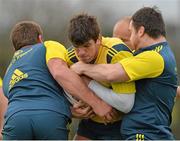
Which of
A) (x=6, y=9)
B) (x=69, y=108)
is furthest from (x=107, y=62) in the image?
(x=6, y=9)

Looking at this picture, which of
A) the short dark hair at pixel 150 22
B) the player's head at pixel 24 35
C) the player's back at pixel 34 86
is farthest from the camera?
the player's head at pixel 24 35

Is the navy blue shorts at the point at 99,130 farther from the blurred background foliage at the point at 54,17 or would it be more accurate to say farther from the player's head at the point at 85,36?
the blurred background foliage at the point at 54,17

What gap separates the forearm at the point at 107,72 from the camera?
6.02 metres

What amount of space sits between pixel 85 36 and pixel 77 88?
0.47 meters

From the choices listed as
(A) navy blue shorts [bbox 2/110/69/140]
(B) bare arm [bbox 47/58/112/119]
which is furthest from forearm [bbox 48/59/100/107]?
(A) navy blue shorts [bbox 2/110/69/140]

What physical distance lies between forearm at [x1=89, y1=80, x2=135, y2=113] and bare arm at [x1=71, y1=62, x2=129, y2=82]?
12cm

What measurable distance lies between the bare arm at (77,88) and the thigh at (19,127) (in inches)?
16.9

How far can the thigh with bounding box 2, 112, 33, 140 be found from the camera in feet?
20.4

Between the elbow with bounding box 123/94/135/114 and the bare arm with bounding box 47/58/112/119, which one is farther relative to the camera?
the bare arm with bounding box 47/58/112/119

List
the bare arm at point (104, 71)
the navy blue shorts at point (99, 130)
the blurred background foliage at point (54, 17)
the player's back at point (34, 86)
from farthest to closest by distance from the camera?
1. the blurred background foliage at point (54, 17)
2. the navy blue shorts at point (99, 130)
3. the player's back at point (34, 86)
4. the bare arm at point (104, 71)

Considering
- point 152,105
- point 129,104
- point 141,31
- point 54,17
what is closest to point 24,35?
point 141,31

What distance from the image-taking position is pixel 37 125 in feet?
20.4

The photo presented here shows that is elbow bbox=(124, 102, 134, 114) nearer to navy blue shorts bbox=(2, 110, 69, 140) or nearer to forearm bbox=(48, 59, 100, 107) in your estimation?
forearm bbox=(48, 59, 100, 107)

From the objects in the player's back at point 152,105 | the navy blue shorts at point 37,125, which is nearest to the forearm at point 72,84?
the navy blue shorts at point 37,125
